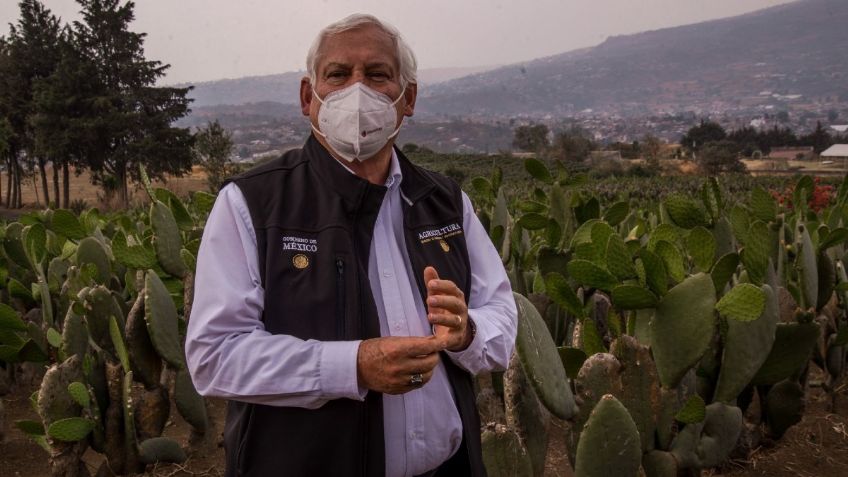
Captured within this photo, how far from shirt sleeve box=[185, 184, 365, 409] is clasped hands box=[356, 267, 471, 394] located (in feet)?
0.10

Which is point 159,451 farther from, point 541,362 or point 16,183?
point 16,183

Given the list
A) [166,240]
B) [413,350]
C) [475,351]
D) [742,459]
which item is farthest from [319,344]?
[742,459]

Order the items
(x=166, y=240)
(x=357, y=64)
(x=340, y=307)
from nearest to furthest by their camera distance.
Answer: (x=340, y=307) < (x=357, y=64) < (x=166, y=240)

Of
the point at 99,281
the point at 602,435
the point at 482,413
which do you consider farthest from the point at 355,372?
the point at 99,281

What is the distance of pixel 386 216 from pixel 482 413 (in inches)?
53.3

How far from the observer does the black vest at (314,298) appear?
5.06 ft

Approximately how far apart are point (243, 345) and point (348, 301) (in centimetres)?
21

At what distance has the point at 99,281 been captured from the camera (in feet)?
12.8

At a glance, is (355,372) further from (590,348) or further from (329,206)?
(590,348)

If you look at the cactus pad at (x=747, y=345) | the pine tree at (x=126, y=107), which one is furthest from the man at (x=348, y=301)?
the pine tree at (x=126, y=107)

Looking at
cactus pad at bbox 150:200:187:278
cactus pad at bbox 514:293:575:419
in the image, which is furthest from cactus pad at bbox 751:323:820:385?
cactus pad at bbox 150:200:187:278

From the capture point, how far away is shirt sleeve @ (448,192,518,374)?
1.69 m

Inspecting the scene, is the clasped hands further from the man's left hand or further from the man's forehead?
the man's forehead

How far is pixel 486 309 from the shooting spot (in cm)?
178
